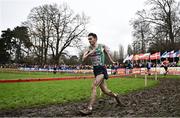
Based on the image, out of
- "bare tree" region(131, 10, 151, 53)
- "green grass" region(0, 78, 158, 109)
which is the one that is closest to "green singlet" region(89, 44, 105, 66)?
"green grass" region(0, 78, 158, 109)

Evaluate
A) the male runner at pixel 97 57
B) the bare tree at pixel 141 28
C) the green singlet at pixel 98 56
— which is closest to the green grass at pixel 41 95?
the male runner at pixel 97 57

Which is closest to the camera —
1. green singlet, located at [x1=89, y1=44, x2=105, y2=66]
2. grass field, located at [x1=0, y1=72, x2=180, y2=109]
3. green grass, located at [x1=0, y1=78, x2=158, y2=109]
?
green singlet, located at [x1=89, y1=44, x2=105, y2=66]

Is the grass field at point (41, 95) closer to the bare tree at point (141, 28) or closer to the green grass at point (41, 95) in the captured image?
the green grass at point (41, 95)

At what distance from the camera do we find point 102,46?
9.00 metres

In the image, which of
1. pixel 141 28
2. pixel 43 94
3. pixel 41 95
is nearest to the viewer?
pixel 41 95

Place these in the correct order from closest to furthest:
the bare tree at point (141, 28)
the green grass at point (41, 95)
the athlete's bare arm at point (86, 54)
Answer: the athlete's bare arm at point (86, 54)
the green grass at point (41, 95)
the bare tree at point (141, 28)

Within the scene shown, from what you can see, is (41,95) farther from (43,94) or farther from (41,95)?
(43,94)

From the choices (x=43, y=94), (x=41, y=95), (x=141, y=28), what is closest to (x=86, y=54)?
(x=41, y=95)

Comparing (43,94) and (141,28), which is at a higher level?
(141,28)

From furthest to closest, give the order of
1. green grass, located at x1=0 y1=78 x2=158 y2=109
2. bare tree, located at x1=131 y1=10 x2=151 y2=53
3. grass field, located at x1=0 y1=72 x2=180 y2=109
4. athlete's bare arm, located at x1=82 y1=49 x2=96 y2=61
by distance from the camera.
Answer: bare tree, located at x1=131 y1=10 x2=151 y2=53, grass field, located at x1=0 y1=72 x2=180 y2=109, green grass, located at x1=0 y1=78 x2=158 y2=109, athlete's bare arm, located at x1=82 y1=49 x2=96 y2=61

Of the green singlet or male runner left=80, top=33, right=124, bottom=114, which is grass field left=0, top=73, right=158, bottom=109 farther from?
the green singlet

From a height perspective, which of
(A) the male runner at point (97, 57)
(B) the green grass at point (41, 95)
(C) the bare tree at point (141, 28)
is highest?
(C) the bare tree at point (141, 28)

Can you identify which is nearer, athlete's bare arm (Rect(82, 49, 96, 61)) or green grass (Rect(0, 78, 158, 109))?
athlete's bare arm (Rect(82, 49, 96, 61))

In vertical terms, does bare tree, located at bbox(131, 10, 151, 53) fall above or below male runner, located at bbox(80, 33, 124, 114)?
above
